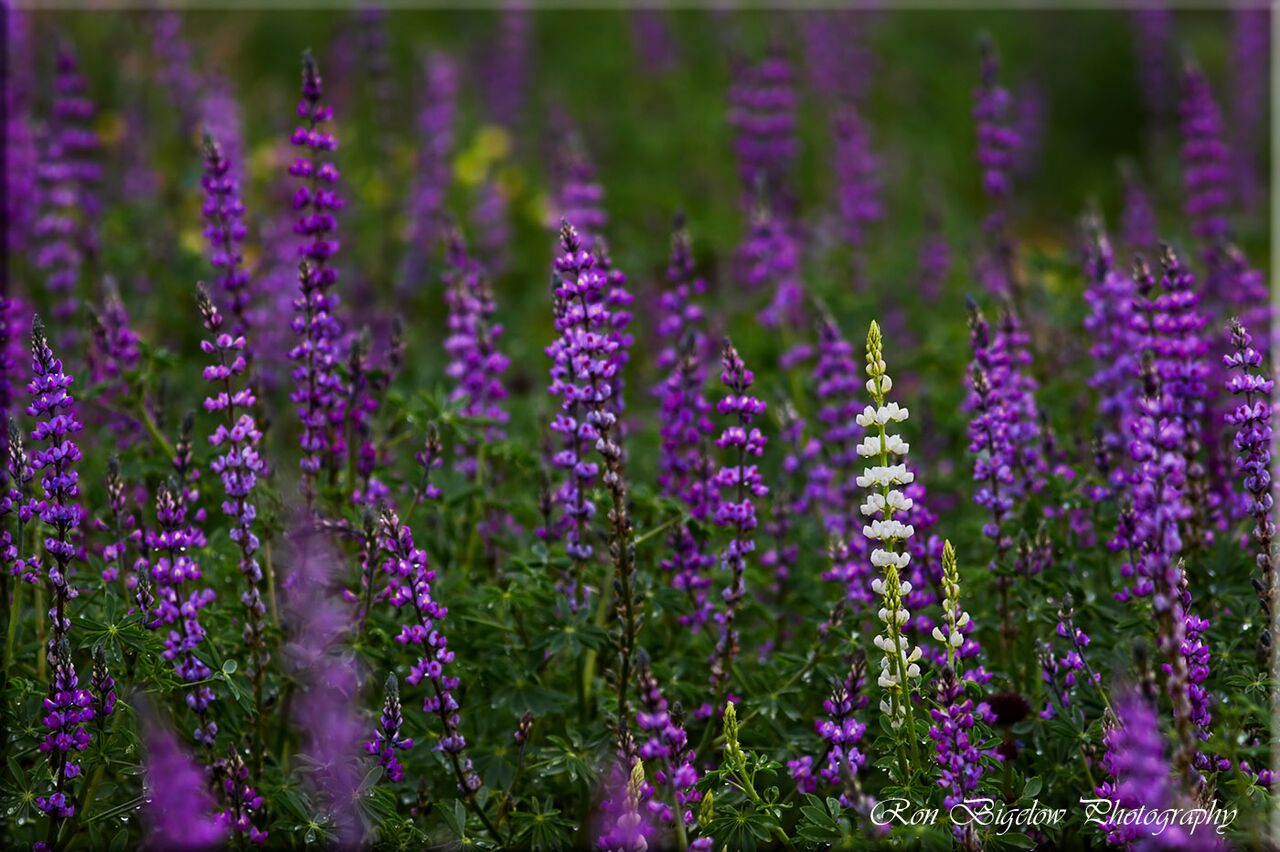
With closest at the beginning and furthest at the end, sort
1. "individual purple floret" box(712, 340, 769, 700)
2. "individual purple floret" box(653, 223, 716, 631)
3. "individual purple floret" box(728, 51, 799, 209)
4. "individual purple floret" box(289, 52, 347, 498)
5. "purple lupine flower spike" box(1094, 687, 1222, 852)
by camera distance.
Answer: "purple lupine flower spike" box(1094, 687, 1222, 852)
"individual purple floret" box(712, 340, 769, 700)
"individual purple floret" box(289, 52, 347, 498)
"individual purple floret" box(653, 223, 716, 631)
"individual purple floret" box(728, 51, 799, 209)

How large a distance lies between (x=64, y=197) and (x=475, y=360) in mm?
2783

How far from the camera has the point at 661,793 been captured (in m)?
3.63

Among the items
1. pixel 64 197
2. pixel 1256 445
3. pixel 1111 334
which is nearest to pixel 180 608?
pixel 1256 445

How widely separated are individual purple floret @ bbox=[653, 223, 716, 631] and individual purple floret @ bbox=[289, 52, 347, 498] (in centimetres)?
115

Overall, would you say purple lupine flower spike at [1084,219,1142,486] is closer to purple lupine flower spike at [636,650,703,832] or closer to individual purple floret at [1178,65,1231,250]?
individual purple floret at [1178,65,1231,250]

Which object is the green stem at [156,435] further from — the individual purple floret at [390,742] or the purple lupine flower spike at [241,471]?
the individual purple floret at [390,742]

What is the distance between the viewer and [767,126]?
8.30 meters

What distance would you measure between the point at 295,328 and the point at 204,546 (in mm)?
784

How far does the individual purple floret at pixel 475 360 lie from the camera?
4.80 metres

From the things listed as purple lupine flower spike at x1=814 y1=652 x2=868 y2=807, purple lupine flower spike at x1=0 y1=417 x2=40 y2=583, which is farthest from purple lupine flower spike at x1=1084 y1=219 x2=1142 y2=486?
purple lupine flower spike at x1=0 y1=417 x2=40 y2=583

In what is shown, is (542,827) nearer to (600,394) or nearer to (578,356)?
(600,394)

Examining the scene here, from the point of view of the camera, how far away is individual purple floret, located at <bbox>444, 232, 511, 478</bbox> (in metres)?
4.80

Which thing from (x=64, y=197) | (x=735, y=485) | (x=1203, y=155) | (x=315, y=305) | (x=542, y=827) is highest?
(x=1203, y=155)

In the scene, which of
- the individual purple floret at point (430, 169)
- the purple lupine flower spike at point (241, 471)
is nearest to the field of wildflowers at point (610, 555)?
the purple lupine flower spike at point (241, 471)
